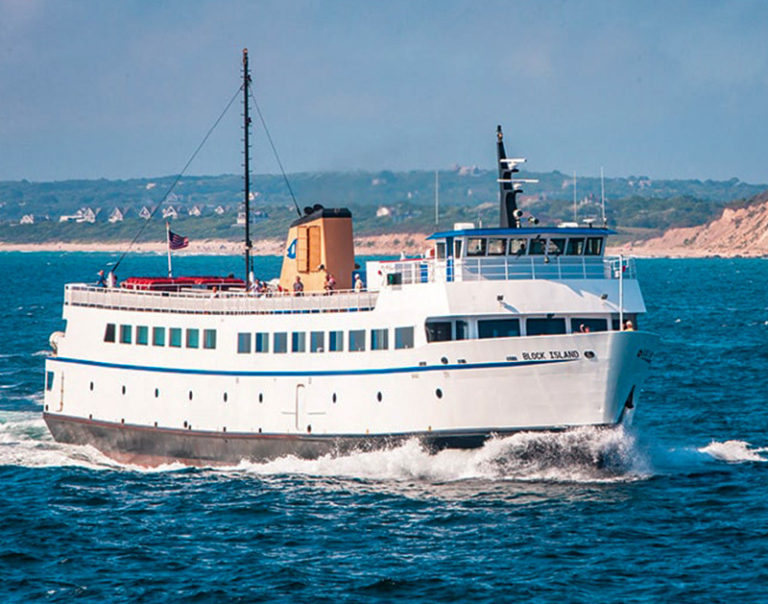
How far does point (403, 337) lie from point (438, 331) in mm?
1080

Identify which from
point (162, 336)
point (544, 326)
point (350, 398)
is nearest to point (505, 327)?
point (544, 326)

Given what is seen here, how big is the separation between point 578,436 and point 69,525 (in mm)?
13610

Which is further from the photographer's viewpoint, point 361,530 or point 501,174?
point 501,174

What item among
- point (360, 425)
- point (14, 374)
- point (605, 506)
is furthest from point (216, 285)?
point (14, 374)

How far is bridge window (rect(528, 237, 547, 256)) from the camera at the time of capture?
34219 mm

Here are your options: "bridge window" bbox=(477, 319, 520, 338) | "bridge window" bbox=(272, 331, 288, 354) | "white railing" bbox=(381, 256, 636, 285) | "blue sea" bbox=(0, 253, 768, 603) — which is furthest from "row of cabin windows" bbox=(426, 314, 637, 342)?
"bridge window" bbox=(272, 331, 288, 354)

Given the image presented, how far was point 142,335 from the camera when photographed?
126 ft

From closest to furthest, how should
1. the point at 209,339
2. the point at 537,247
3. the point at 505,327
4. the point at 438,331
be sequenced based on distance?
1. the point at 505,327
2. the point at 438,331
3. the point at 537,247
4. the point at 209,339

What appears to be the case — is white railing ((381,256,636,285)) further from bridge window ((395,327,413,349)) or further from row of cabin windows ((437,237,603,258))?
Answer: bridge window ((395,327,413,349))

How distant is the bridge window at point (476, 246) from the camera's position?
112 feet

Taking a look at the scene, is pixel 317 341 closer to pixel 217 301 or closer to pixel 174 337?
pixel 217 301

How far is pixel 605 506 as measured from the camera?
30297mm

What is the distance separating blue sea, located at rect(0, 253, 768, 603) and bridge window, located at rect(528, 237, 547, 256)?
17.9 ft

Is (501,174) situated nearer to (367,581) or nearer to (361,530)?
(361,530)
